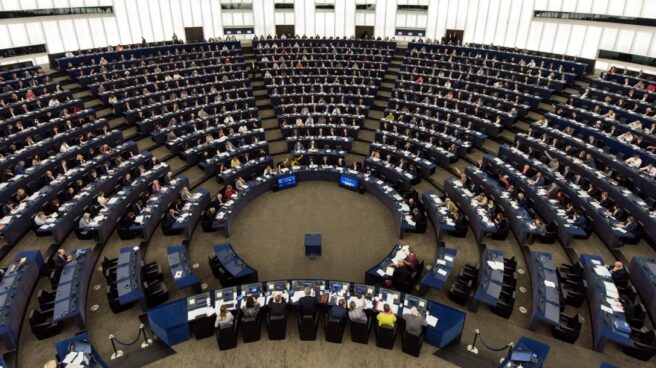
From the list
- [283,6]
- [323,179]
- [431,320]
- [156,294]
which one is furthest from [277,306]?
[283,6]

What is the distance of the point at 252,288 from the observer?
12.4m

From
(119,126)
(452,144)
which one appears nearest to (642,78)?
(452,144)

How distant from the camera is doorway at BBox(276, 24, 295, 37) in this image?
3856 cm

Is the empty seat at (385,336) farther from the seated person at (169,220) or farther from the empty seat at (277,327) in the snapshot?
the seated person at (169,220)

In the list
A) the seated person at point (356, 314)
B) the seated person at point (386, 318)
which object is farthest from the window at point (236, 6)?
the seated person at point (386, 318)

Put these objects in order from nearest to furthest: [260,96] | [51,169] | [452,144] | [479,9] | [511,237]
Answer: [511,237]
[51,169]
[452,144]
[260,96]
[479,9]

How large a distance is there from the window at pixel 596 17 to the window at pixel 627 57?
1.97 meters

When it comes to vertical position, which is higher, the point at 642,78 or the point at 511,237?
the point at 642,78

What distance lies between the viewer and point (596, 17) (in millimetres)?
27844

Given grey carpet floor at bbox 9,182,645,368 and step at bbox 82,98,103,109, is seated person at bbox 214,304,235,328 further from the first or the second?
step at bbox 82,98,103,109

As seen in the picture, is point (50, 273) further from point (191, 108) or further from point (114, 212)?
point (191, 108)

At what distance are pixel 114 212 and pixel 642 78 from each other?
2848 cm

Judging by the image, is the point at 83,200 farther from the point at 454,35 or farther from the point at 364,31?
the point at 454,35

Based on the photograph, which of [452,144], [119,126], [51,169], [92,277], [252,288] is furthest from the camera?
[119,126]
